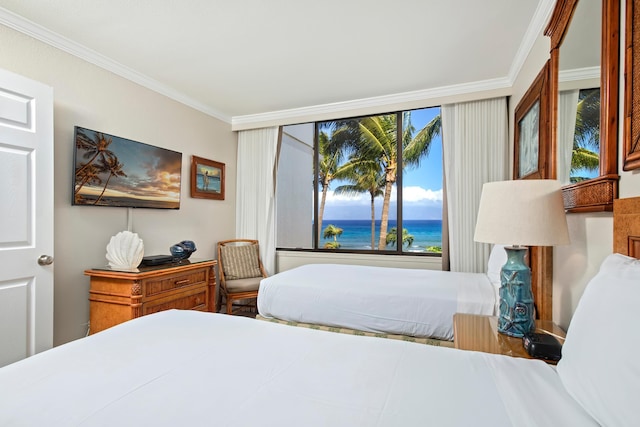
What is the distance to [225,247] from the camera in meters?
4.09

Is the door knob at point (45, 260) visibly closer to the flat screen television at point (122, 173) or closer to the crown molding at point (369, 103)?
the flat screen television at point (122, 173)

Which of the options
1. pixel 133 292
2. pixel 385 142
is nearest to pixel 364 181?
pixel 385 142

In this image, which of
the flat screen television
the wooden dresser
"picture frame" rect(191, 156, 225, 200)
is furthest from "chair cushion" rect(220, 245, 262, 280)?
the wooden dresser

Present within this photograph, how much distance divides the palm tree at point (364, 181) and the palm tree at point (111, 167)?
4.09m

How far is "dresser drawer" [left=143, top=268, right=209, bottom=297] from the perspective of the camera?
103 inches

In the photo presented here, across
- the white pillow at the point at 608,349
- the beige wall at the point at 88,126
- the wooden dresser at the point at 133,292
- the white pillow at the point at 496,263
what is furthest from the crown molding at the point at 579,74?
the beige wall at the point at 88,126

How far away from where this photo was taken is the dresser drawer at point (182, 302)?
2.64 metres

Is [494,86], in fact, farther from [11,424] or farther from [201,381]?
[11,424]

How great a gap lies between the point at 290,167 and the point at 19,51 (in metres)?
3.84

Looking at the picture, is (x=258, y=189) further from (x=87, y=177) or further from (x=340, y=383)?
(x=340, y=383)

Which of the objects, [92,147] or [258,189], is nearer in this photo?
[92,147]

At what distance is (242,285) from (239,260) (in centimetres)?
45

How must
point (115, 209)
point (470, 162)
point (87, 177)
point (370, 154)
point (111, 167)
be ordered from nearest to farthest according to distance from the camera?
point (87, 177) < point (111, 167) < point (115, 209) < point (470, 162) < point (370, 154)

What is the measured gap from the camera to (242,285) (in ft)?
12.3
